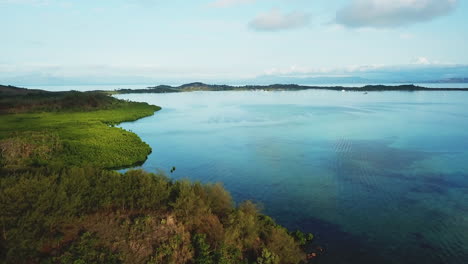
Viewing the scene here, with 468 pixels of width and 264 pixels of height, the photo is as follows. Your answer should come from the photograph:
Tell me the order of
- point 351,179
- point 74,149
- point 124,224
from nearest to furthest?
point 124,224
point 351,179
point 74,149

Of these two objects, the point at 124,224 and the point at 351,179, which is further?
the point at 351,179

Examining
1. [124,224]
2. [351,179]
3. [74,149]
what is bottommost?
[351,179]

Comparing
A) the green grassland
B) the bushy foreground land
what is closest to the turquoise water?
the green grassland

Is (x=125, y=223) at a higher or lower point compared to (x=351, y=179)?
higher

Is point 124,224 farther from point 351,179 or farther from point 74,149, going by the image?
point 74,149

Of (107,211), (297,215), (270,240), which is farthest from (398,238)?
(107,211)

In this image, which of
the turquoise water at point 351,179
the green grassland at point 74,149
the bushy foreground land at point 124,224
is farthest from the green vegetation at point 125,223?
the green grassland at point 74,149

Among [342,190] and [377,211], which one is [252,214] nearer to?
[377,211]

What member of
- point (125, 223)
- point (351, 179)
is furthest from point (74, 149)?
point (351, 179)

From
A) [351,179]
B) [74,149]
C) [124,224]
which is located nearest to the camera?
[124,224]
